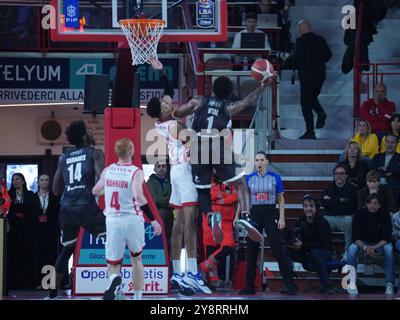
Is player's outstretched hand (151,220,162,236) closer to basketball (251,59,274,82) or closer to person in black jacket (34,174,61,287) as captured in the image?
basketball (251,59,274,82)

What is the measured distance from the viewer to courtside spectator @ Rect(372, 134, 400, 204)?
1967 centimetres

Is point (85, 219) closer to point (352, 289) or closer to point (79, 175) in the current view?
point (79, 175)

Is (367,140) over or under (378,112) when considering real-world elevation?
under

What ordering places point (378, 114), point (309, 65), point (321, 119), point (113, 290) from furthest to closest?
point (321, 119) < point (309, 65) < point (378, 114) < point (113, 290)

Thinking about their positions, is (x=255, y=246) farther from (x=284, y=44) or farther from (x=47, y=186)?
(x=284, y=44)

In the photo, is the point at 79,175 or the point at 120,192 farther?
the point at 79,175

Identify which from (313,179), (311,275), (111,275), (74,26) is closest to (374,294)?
(311,275)

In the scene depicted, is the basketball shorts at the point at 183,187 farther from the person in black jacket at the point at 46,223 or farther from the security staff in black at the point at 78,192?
the person in black jacket at the point at 46,223

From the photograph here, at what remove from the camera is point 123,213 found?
1605 cm

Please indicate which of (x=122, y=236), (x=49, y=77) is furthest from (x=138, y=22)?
(x=49, y=77)

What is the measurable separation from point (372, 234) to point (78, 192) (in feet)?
13.3

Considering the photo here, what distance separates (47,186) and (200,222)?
7.66 ft

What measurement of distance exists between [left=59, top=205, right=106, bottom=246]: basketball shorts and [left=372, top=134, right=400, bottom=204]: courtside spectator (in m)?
4.56

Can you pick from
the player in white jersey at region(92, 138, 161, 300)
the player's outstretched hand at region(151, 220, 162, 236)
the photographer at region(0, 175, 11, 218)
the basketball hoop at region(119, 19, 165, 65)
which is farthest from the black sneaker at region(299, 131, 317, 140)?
the player in white jersey at region(92, 138, 161, 300)
